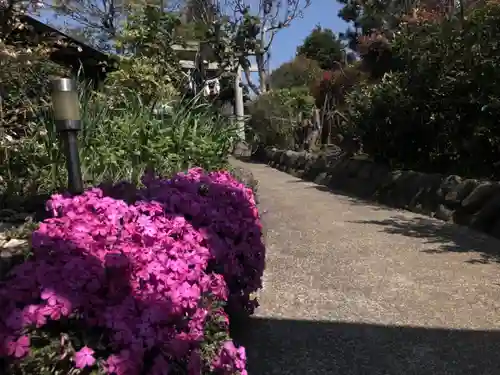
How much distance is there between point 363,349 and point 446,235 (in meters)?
3.17

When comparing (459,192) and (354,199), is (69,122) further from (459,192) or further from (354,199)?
(354,199)

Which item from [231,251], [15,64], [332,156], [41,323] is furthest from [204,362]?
[332,156]

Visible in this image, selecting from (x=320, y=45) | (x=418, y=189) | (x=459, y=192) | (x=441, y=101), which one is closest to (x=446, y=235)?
(x=459, y=192)

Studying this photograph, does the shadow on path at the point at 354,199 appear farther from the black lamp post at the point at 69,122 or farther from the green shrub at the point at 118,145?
the black lamp post at the point at 69,122

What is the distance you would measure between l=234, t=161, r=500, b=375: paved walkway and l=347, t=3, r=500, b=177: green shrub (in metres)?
1.25

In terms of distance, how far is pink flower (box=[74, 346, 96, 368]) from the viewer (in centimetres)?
169

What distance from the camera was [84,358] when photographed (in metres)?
1.69

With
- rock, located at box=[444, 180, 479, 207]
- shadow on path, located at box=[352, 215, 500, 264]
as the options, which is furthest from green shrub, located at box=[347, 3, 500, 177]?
shadow on path, located at box=[352, 215, 500, 264]

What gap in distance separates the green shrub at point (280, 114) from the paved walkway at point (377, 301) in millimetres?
8374

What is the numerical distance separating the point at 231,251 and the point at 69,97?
132 cm

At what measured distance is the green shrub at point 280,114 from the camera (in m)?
14.7

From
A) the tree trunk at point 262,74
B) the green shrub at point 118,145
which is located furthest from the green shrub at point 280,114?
the green shrub at point 118,145

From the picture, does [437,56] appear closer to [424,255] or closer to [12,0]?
[424,255]

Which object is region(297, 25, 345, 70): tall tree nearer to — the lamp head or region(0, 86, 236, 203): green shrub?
region(0, 86, 236, 203): green shrub
